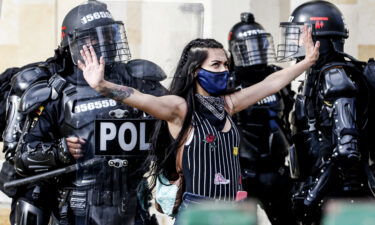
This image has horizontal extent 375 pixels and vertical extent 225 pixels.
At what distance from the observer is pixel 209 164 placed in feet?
12.9

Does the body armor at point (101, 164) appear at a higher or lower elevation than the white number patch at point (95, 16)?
lower

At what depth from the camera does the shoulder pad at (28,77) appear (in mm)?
5309

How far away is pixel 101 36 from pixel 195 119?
998 millimetres

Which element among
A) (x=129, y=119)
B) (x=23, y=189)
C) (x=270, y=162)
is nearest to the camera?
(x=129, y=119)

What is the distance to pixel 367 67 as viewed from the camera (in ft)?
18.1

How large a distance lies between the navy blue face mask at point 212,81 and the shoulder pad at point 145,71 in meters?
0.69

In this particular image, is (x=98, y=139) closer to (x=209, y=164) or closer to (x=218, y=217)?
(x=209, y=164)

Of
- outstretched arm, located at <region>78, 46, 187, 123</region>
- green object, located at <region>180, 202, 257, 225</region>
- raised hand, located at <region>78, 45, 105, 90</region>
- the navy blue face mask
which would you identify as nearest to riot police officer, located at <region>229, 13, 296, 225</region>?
the navy blue face mask

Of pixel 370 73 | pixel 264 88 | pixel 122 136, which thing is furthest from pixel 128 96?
pixel 370 73

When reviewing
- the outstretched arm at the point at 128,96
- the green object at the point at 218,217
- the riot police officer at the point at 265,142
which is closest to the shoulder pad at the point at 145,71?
the outstretched arm at the point at 128,96

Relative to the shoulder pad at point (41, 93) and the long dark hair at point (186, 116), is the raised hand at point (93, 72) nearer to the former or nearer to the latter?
the long dark hair at point (186, 116)

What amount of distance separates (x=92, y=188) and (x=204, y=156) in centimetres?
99

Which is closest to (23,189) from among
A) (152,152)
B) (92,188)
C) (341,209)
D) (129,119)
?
(92,188)

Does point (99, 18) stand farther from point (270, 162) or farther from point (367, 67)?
point (270, 162)
